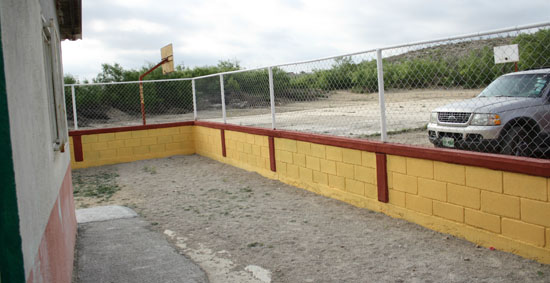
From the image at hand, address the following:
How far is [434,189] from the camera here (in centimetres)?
488

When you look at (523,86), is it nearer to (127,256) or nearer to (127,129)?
(127,256)

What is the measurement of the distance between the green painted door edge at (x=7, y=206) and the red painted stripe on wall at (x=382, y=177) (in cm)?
449

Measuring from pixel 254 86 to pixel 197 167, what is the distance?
8.55 ft

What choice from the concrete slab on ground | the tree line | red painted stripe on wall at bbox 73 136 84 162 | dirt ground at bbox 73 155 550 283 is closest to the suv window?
the tree line

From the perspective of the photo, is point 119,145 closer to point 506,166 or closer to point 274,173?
point 274,173

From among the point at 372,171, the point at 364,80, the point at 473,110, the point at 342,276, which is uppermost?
the point at 364,80

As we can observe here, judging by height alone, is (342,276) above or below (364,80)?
below

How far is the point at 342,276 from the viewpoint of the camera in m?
3.94

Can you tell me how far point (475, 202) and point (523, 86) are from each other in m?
2.45

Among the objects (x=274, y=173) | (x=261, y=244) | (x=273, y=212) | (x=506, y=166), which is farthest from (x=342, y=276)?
(x=274, y=173)

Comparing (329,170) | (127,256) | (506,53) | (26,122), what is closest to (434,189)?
(506,53)

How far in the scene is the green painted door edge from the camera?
154 cm

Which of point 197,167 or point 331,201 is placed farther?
point 197,167

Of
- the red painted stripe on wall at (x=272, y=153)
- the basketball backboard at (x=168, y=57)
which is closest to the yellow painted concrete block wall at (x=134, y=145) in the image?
the basketball backboard at (x=168, y=57)
